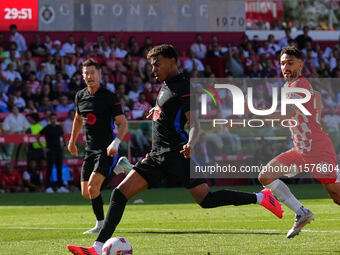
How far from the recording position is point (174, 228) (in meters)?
12.9

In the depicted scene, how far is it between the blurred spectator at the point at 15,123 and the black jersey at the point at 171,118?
15477mm

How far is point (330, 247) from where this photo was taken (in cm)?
991

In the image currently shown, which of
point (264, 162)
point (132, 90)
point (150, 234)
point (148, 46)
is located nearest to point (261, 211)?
point (150, 234)

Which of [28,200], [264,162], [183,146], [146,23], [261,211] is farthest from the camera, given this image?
[146,23]

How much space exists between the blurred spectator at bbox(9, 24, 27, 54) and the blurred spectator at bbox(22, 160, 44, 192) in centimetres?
570

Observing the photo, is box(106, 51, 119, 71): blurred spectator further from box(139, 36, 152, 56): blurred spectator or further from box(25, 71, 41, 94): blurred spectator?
box(25, 71, 41, 94): blurred spectator

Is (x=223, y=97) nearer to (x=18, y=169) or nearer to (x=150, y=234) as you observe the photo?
(x=18, y=169)

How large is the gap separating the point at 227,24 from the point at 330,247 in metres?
24.5

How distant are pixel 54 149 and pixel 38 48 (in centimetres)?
535

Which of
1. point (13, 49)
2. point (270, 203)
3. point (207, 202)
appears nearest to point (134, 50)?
point (13, 49)

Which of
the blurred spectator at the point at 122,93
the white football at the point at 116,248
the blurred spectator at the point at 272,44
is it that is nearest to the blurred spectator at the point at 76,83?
the blurred spectator at the point at 122,93

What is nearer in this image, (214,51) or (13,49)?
(13,49)

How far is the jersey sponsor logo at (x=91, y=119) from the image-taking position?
12.8 meters

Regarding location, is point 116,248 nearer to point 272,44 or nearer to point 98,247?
point 98,247
